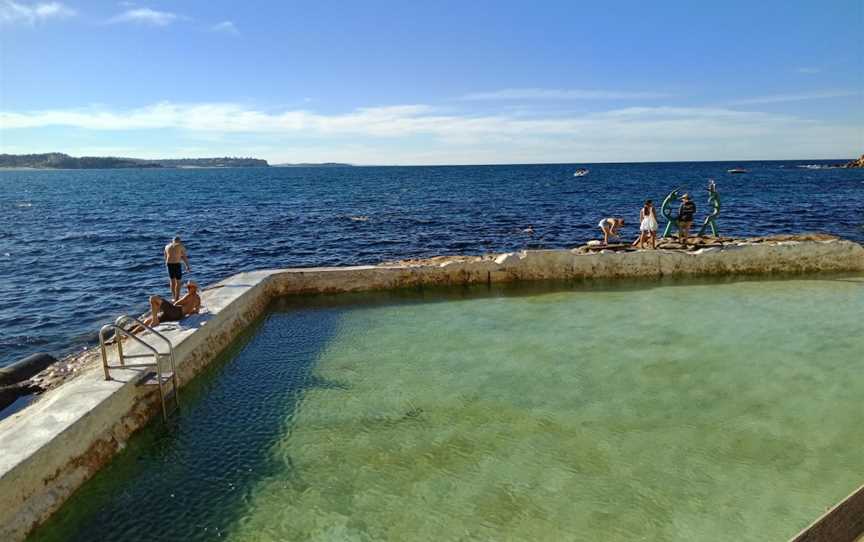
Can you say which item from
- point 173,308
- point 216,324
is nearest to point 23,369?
point 173,308

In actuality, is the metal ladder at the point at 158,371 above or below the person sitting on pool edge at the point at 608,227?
below

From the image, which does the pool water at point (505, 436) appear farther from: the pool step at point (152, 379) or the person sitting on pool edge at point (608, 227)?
the person sitting on pool edge at point (608, 227)

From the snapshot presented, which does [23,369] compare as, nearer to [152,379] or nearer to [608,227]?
[152,379]

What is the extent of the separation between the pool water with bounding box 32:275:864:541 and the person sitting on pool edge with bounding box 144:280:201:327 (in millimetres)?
1129

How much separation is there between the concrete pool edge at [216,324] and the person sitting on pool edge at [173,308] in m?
0.30

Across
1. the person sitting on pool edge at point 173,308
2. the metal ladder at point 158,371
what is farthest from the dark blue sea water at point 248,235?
the metal ladder at point 158,371

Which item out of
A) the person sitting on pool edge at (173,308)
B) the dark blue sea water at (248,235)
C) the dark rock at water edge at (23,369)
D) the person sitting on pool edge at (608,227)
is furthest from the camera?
the dark blue sea water at (248,235)

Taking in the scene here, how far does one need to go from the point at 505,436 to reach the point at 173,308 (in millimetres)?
5918

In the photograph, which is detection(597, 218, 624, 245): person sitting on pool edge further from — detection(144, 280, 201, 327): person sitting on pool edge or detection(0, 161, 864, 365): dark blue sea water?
detection(144, 280, 201, 327): person sitting on pool edge

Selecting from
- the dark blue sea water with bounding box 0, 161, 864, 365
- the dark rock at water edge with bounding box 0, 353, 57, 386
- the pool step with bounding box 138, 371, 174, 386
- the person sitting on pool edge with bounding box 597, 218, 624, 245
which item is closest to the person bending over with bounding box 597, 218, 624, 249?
the person sitting on pool edge with bounding box 597, 218, 624, 245

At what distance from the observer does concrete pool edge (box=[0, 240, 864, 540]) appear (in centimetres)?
525

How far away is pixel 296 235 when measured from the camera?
3080 centimetres

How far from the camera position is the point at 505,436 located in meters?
6.67

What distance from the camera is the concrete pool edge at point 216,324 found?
525cm
